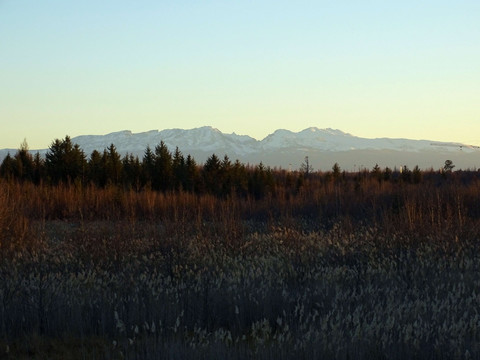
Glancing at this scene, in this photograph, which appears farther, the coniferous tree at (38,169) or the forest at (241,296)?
the coniferous tree at (38,169)

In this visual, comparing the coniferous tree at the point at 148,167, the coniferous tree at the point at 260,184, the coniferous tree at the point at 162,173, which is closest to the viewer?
the coniferous tree at the point at 162,173

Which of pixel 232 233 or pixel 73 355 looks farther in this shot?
pixel 232 233

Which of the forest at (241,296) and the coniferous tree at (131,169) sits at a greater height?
the coniferous tree at (131,169)

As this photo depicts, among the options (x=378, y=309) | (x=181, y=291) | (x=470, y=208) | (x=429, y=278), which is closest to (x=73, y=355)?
(x=181, y=291)

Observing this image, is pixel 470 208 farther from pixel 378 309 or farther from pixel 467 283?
pixel 378 309

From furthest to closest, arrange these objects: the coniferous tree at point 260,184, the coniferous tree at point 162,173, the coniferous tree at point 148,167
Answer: the coniferous tree at point 260,184
the coniferous tree at point 148,167
the coniferous tree at point 162,173

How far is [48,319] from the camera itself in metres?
6.82

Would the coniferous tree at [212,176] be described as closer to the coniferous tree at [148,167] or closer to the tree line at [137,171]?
the tree line at [137,171]

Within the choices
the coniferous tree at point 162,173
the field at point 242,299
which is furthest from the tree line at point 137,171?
the field at point 242,299

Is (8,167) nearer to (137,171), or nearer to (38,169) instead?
(38,169)

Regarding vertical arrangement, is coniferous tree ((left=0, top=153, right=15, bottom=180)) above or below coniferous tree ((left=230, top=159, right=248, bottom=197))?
above

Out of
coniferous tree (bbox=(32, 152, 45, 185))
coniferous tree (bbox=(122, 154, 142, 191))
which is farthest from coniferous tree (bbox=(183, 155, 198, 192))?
coniferous tree (bbox=(32, 152, 45, 185))

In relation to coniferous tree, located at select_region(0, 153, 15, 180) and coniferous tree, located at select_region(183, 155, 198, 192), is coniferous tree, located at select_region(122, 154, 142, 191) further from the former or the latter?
coniferous tree, located at select_region(0, 153, 15, 180)

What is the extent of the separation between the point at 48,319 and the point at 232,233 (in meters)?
6.77
